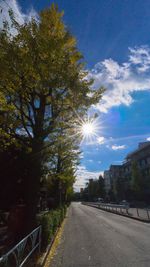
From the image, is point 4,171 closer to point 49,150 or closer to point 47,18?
point 49,150

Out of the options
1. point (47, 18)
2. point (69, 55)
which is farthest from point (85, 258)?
point (47, 18)

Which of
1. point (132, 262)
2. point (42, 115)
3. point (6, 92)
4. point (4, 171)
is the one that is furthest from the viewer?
point (4, 171)

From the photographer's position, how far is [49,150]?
9.22 metres

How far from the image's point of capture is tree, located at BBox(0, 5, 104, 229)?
270 inches

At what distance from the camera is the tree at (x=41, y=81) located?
22.5ft

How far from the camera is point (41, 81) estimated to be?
7336 mm

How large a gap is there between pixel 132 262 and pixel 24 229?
13.4 feet

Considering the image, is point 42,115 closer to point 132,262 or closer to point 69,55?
point 69,55

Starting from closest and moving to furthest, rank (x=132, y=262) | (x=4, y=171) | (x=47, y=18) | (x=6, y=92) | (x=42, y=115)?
(x=132, y=262) < (x=6, y=92) < (x=47, y=18) < (x=42, y=115) < (x=4, y=171)

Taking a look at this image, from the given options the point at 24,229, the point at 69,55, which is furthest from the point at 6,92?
the point at 24,229

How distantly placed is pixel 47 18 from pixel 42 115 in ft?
12.7

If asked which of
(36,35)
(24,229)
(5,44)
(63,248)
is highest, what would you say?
(36,35)

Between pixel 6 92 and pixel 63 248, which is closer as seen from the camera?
pixel 6 92

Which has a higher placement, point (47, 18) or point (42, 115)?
point (47, 18)
